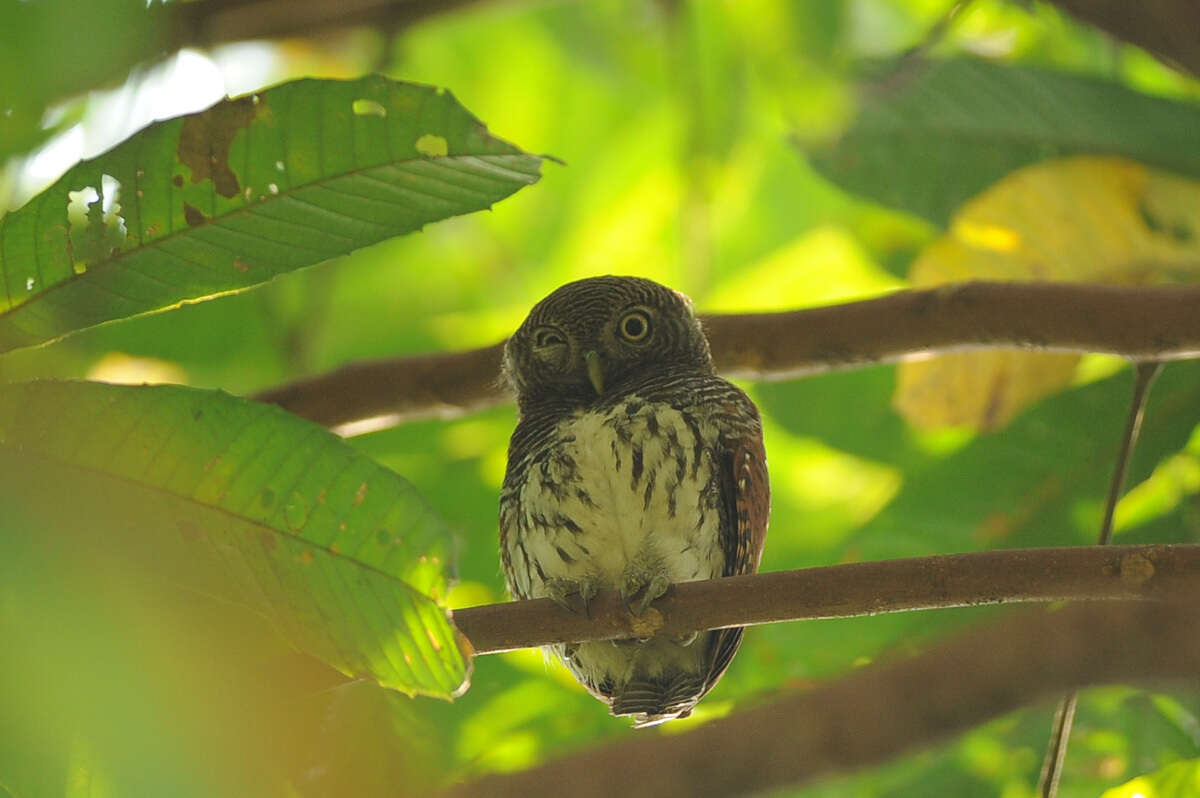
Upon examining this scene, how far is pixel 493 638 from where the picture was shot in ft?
6.45

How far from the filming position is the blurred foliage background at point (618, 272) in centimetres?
93

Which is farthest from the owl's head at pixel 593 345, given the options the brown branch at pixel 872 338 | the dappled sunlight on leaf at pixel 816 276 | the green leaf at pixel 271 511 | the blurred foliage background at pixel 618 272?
the green leaf at pixel 271 511

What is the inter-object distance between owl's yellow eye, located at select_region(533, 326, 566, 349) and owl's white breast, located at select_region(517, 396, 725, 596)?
0.57 meters

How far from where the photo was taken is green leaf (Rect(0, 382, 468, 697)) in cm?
168

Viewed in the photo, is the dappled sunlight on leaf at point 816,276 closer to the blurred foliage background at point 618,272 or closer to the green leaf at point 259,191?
the blurred foliage background at point 618,272

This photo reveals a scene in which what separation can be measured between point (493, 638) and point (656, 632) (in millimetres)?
246

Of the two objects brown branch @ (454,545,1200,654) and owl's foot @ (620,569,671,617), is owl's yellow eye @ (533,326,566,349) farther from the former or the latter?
brown branch @ (454,545,1200,654)

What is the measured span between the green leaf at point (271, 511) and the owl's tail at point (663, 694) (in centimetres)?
115

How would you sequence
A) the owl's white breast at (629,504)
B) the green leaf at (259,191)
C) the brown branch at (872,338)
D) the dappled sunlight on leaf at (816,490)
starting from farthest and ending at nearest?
the dappled sunlight on leaf at (816,490) → the owl's white breast at (629,504) → the brown branch at (872,338) → the green leaf at (259,191)

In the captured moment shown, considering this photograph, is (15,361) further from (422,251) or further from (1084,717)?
(422,251)

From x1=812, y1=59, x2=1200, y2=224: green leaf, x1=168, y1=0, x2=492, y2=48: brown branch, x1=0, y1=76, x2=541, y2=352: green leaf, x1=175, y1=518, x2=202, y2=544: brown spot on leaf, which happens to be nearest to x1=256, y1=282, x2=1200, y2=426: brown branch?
x1=812, y1=59, x2=1200, y2=224: green leaf

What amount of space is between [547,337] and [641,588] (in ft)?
4.01

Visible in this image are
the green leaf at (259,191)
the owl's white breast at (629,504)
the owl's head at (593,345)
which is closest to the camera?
the green leaf at (259,191)

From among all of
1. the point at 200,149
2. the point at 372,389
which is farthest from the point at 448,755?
the point at 200,149
